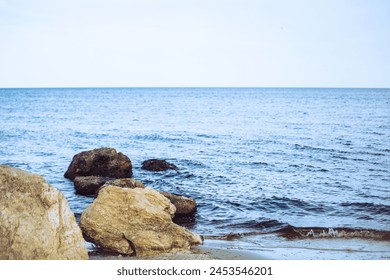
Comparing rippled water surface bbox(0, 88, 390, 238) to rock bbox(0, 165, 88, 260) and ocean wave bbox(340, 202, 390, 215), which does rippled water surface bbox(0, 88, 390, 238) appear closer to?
ocean wave bbox(340, 202, 390, 215)

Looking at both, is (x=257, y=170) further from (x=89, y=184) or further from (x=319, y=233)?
(x=319, y=233)

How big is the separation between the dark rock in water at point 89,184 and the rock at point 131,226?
633cm

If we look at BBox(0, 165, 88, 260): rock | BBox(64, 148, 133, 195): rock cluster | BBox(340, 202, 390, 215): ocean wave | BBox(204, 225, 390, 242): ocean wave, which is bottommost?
BBox(204, 225, 390, 242): ocean wave

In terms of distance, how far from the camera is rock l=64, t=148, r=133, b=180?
18156 millimetres

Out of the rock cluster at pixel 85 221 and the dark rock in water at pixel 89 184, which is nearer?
the rock cluster at pixel 85 221

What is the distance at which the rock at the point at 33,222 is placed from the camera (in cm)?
741

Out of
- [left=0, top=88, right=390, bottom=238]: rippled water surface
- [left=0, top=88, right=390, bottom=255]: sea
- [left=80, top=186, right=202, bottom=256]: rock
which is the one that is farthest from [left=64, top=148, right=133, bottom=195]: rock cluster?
[left=80, top=186, right=202, bottom=256]: rock

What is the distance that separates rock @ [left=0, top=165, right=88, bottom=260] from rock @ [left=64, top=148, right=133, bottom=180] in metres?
10.2

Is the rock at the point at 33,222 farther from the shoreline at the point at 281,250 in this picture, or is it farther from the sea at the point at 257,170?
the sea at the point at 257,170

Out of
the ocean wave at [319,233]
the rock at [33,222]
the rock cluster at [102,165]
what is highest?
the rock at [33,222]

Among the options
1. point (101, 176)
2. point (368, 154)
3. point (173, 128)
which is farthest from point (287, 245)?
point (173, 128)

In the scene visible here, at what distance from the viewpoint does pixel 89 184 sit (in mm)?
16266

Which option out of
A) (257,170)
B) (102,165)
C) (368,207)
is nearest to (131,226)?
(368,207)

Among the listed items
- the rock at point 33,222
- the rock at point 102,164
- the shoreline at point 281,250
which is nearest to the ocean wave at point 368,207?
the shoreline at point 281,250
